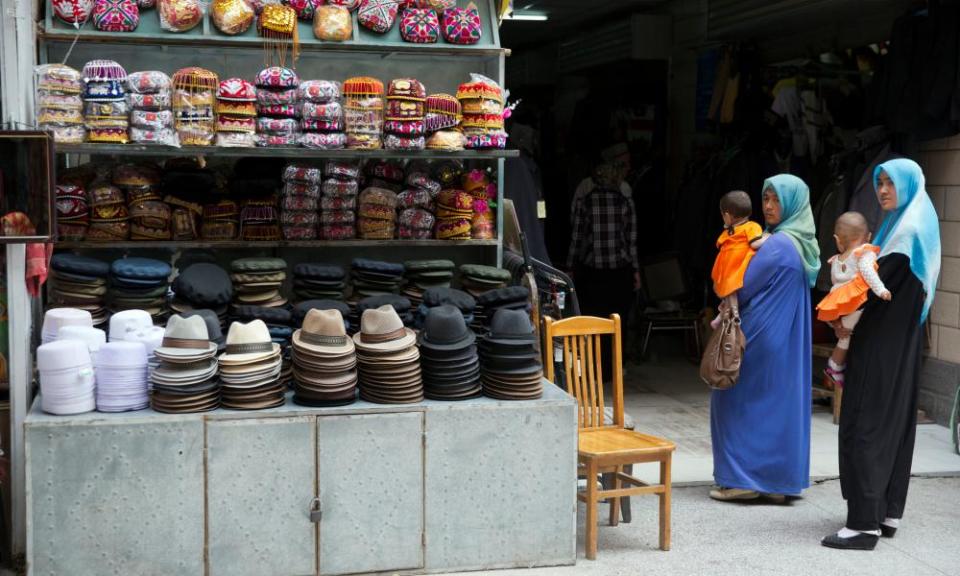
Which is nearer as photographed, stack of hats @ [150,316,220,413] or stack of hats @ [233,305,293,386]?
stack of hats @ [150,316,220,413]

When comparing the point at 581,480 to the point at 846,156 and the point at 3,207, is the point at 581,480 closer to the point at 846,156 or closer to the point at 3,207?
the point at 3,207

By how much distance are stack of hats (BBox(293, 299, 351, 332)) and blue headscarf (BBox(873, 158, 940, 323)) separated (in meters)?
2.43

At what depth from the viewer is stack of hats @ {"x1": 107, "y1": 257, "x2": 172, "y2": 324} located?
491cm

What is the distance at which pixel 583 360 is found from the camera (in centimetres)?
518

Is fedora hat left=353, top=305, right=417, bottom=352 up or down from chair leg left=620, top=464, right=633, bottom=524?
up

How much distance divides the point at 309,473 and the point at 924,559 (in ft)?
9.00

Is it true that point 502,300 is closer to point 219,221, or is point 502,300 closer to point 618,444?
point 618,444

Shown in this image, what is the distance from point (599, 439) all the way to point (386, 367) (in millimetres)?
1105

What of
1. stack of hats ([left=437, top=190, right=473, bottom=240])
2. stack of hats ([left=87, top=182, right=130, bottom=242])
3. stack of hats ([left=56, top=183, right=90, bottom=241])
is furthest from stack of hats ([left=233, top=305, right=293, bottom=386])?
stack of hats ([left=437, top=190, right=473, bottom=240])

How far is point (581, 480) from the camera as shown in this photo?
5500mm

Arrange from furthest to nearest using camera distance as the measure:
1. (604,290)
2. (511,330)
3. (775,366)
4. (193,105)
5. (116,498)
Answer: (604,290), (775,366), (193,105), (511,330), (116,498)

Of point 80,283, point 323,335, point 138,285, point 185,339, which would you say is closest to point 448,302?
point 323,335

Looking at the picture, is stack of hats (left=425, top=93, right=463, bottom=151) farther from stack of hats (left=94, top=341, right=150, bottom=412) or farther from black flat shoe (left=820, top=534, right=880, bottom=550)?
black flat shoe (left=820, top=534, right=880, bottom=550)

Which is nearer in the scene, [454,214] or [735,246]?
[735,246]
